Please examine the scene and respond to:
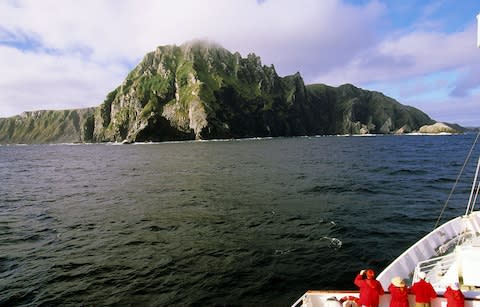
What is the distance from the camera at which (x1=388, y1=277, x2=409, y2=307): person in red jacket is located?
1178cm

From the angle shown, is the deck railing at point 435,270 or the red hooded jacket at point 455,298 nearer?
the red hooded jacket at point 455,298

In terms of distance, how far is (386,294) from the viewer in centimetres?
1252

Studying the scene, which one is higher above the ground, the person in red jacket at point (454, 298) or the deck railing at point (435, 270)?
the person in red jacket at point (454, 298)

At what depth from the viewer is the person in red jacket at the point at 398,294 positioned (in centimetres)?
1178

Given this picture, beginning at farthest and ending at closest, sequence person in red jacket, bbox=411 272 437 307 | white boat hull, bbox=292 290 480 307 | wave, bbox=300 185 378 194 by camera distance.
A: wave, bbox=300 185 378 194, white boat hull, bbox=292 290 480 307, person in red jacket, bbox=411 272 437 307

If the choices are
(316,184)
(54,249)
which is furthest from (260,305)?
(316,184)

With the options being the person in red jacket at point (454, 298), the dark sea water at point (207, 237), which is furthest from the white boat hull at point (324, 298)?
the dark sea water at point (207, 237)

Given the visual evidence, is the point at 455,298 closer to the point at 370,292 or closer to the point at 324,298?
the point at 370,292

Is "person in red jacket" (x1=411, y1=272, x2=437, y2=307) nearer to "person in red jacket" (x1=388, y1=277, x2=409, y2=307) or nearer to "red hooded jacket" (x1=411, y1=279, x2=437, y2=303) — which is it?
"red hooded jacket" (x1=411, y1=279, x2=437, y2=303)

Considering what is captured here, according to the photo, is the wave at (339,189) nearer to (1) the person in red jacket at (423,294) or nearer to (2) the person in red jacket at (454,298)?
(1) the person in red jacket at (423,294)

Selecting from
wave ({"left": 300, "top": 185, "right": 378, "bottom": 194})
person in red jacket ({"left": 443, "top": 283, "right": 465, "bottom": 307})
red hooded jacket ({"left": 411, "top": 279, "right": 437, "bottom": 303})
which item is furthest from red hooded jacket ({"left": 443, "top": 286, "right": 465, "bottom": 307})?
wave ({"left": 300, "top": 185, "right": 378, "bottom": 194})

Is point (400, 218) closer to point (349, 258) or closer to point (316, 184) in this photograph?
point (349, 258)

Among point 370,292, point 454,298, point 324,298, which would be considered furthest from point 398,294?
point 324,298

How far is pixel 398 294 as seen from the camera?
11.9 meters
